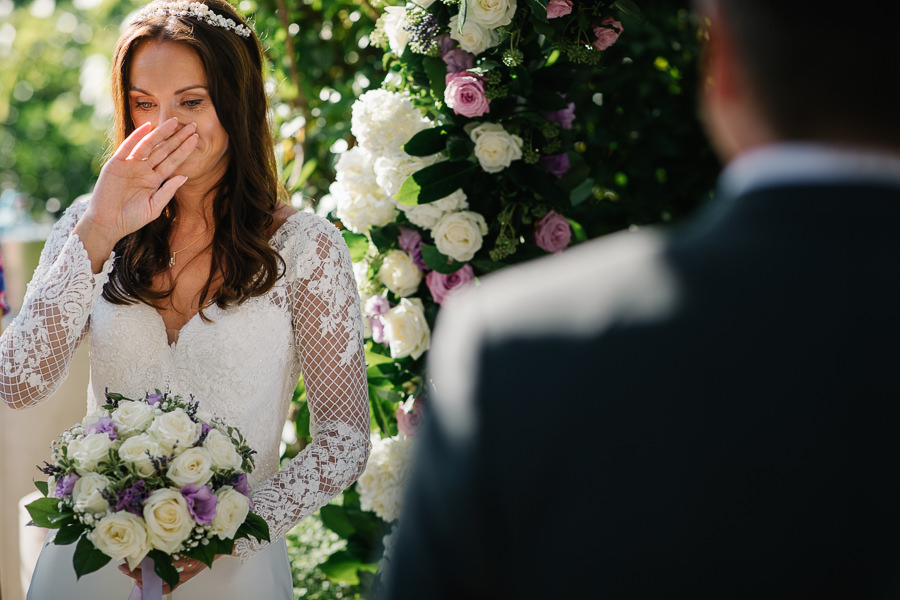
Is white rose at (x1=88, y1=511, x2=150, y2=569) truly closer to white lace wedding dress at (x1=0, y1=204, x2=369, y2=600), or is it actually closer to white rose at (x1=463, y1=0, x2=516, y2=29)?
white lace wedding dress at (x1=0, y1=204, x2=369, y2=600)

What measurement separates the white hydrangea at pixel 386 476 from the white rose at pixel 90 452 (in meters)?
1.14

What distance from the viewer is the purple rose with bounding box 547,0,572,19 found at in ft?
A: 7.52

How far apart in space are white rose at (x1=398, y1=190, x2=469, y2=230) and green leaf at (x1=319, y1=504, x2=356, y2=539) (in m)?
1.17

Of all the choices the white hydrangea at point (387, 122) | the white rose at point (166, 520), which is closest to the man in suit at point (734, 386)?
the white rose at point (166, 520)

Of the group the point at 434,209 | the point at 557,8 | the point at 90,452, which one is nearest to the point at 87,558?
the point at 90,452

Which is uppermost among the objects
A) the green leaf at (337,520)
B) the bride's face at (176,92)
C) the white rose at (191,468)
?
the bride's face at (176,92)

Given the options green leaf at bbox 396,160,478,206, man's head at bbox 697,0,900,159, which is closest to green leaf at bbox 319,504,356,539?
green leaf at bbox 396,160,478,206

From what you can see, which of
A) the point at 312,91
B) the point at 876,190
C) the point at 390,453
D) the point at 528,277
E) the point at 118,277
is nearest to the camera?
→ the point at 876,190

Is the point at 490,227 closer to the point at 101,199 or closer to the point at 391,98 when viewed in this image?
the point at 391,98

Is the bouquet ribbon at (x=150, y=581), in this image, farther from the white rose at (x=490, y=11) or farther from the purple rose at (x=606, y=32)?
the purple rose at (x=606, y=32)

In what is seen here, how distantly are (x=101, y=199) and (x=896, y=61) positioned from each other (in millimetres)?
1897

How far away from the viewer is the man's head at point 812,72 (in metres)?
0.66

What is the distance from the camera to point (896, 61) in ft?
2.17

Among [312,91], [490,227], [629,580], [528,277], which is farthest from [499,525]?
[312,91]
